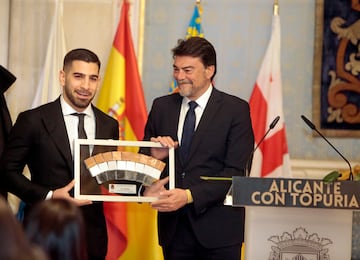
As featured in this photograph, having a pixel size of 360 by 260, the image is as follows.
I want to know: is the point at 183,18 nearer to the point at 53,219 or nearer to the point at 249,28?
the point at 249,28

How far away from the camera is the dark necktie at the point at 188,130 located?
4223mm

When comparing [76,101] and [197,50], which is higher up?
[197,50]

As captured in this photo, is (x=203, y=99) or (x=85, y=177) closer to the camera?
(x=85, y=177)

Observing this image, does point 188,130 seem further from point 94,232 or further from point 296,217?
point 296,217

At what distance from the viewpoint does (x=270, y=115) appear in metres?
5.96

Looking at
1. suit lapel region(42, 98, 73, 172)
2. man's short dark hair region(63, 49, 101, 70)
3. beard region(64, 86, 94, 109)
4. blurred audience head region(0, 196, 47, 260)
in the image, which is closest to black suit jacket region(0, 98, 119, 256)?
suit lapel region(42, 98, 73, 172)

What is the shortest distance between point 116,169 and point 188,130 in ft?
1.60

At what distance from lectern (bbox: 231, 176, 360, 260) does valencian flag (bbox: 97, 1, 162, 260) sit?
1.92 metres

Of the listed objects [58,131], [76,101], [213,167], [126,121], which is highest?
[126,121]

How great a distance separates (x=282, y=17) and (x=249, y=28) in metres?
0.30

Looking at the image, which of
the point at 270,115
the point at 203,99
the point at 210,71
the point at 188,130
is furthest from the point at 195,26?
the point at 188,130

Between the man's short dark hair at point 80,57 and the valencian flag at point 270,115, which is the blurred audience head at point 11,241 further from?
the valencian flag at point 270,115

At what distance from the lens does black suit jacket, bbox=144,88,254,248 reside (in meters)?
4.14

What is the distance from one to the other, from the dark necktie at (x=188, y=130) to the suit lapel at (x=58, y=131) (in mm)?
647
